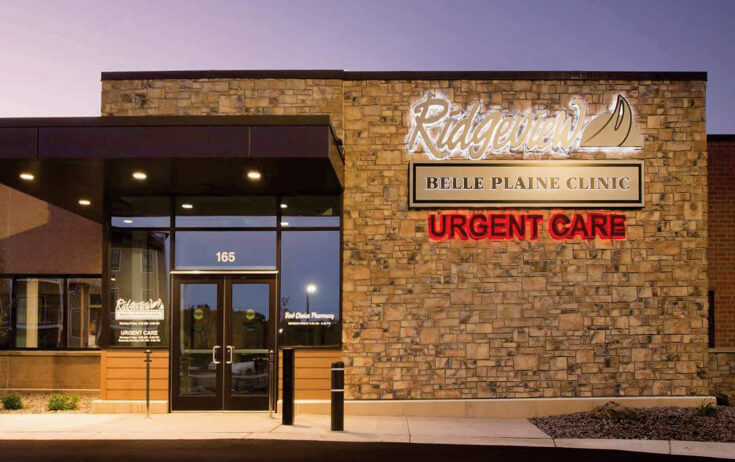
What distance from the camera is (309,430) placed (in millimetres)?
10266

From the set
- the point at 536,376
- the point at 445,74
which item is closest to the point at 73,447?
the point at 536,376

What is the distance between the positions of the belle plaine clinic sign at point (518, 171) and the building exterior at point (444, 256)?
0.04 m

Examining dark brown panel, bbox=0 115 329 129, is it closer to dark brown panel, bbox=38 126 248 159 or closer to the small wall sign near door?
dark brown panel, bbox=38 126 248 159

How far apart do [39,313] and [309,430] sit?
8.88 meters

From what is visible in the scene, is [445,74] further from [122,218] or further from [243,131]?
[122,218]

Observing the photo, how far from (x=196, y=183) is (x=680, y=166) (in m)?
8.77

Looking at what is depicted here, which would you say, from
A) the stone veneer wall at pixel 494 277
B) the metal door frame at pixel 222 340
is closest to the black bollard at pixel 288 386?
the metal door frame at pixel 222 340

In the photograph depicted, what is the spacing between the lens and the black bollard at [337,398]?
33.6ft

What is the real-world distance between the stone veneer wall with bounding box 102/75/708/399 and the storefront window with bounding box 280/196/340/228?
17.7 inches

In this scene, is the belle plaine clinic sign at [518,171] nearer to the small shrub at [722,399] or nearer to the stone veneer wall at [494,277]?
the stone veneer wall at [494,277]

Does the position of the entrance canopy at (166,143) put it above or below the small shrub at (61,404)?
above

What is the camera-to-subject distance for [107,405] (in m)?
12.0

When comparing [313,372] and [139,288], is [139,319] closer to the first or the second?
[139,288]

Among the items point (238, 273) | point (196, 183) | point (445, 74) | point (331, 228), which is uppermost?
point (445, 74)
